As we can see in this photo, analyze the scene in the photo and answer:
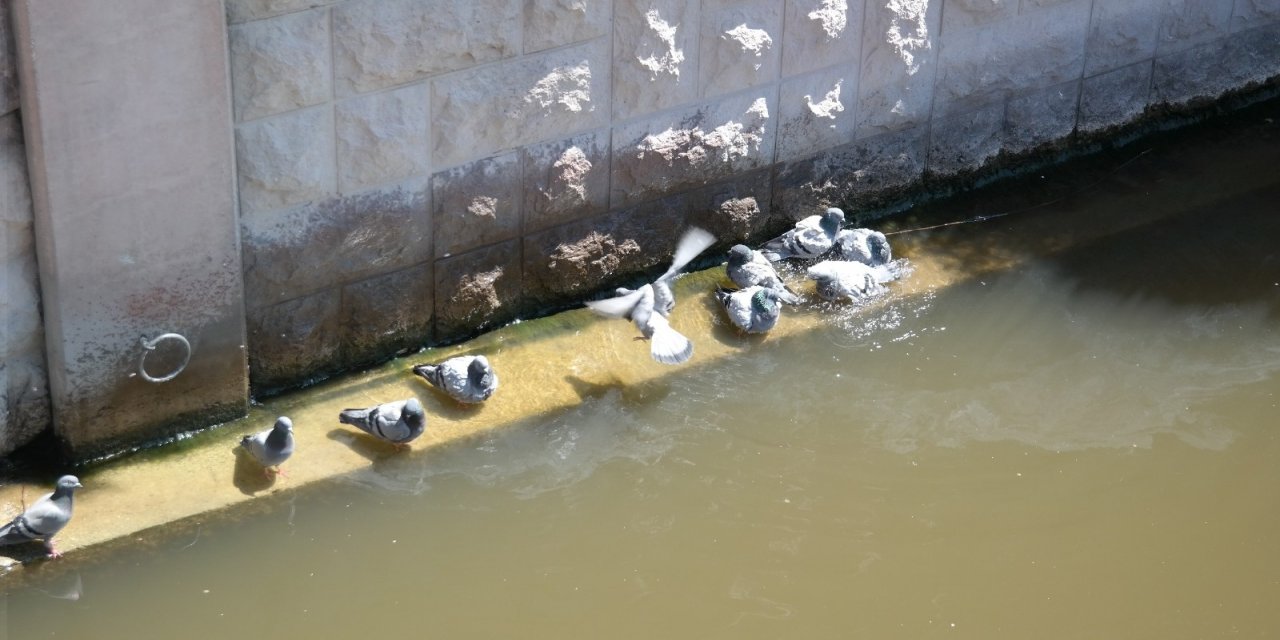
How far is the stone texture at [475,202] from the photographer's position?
552cm

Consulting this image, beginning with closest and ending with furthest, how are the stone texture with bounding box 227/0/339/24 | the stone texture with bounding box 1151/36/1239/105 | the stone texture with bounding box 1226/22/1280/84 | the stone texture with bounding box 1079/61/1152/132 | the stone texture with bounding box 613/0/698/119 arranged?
the stone texture with bounding box 227/0/339/24, the stone texture with bounding box 613/0/698/119, the stone texture with bounding box 1079/61/1152/132, the stone texture with bounding box 1151/36/1239/105, the stone texture with bounding box 1226/22/1280/84

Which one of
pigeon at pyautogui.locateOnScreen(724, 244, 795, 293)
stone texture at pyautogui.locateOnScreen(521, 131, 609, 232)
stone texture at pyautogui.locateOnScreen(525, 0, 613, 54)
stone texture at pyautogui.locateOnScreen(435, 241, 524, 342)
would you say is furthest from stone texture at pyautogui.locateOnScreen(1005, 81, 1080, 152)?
stone texture at pyautogui.locateOnScreen(435, 241, 524, 342)

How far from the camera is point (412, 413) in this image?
5.11 m

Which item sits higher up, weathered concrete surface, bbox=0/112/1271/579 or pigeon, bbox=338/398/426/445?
pigeon, bbox=338/398/426/445

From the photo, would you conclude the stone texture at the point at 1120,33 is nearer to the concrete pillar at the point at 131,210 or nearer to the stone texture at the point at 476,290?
the stone texture at the point at 476,290

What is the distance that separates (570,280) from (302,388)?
3.74 ft

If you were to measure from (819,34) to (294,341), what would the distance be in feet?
7.92

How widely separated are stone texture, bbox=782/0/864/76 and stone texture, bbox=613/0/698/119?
0.46 meters

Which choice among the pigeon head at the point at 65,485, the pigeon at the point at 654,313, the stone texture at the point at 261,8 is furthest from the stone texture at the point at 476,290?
the pigeon head at the point at 65,485

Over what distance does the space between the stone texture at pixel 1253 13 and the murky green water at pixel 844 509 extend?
1870mm

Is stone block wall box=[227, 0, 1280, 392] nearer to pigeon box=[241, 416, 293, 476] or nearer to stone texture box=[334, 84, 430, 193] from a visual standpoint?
stone texture box=[334, 84, 430, 193]

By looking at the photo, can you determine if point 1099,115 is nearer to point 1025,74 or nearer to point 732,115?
point 1025,74

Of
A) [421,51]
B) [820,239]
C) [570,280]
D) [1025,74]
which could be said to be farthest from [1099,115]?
[421,51]

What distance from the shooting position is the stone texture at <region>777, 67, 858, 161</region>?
20.9 ft
